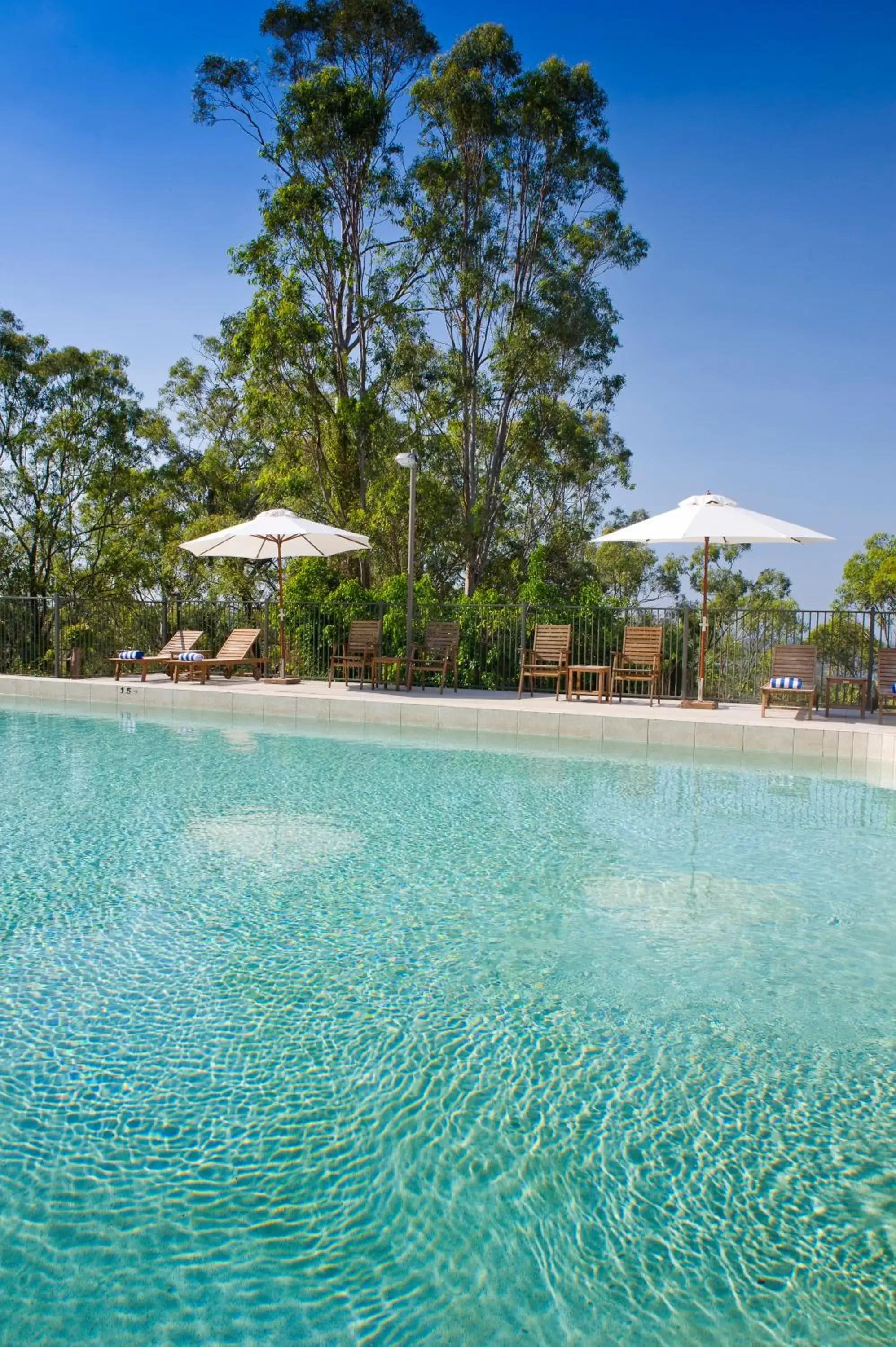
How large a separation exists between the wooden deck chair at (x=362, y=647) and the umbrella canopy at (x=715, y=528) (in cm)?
395

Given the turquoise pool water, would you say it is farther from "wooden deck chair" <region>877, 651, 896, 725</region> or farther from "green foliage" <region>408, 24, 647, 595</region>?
"green foliage" <region>408, 24, 647, 595</region>

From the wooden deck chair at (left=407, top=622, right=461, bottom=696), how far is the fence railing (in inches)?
18.2

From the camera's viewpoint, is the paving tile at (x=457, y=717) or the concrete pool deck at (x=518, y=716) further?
the paving tile at (x=457, y=717)

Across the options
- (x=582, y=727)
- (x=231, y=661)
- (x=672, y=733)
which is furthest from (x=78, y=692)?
(x=672, y=733)

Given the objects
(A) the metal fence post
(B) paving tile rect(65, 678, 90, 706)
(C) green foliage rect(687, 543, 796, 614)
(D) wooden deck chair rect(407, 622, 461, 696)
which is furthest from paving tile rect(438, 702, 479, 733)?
(C) green foliage rect(687, 543, 796, 614)

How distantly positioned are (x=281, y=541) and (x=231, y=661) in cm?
204

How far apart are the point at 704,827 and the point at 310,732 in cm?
551

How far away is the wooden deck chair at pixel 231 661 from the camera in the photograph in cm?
1386

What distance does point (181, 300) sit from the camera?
16625mm

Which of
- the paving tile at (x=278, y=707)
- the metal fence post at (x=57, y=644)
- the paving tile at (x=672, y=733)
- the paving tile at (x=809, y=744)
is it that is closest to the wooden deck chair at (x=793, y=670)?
the paving tile at (x=809, y=744)

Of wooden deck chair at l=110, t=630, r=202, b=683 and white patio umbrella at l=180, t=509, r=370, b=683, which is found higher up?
white patio umbrella at l=180, t=509, r=370, b=683

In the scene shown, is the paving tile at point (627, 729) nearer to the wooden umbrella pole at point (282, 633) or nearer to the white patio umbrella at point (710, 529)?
the white patio umbrella at point (710, 529)

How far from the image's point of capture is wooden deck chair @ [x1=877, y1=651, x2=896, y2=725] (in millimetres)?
10312

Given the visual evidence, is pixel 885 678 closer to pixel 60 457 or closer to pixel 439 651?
pixel 439 651
